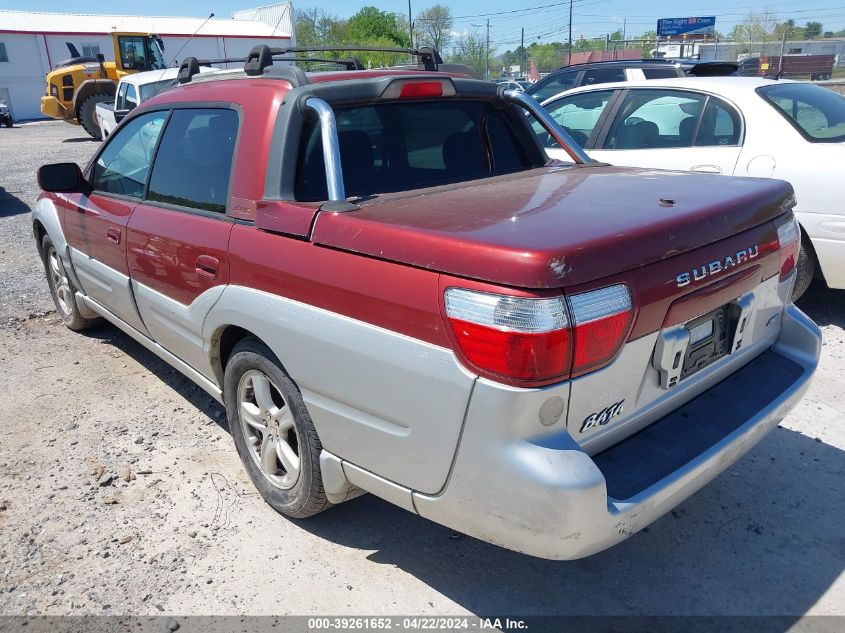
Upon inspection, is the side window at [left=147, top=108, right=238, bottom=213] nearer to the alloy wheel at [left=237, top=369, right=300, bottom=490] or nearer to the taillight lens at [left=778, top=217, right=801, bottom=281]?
the alloy wheel at [left=237, top=369, right=300, bottom=490]

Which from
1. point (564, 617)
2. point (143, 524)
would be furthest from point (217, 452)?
point (564, 617)

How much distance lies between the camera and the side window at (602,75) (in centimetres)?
1100

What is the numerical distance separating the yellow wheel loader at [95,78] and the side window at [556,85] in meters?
14.0

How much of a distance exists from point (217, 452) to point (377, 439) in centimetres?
168

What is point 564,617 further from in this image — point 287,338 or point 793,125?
point 793,125

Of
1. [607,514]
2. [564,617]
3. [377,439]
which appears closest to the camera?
[607,514]

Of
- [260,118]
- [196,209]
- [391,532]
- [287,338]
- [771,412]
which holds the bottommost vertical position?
[391,532]

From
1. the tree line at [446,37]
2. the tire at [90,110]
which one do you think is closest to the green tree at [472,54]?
the tree line at [446,37]

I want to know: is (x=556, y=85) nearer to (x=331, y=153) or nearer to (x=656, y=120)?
(x=656, y=120)

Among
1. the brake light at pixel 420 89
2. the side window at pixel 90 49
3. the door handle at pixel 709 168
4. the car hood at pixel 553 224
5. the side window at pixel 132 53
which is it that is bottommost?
the door handle at pixel 709 168

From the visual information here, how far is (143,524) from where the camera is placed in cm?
313

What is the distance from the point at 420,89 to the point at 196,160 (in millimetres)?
1159

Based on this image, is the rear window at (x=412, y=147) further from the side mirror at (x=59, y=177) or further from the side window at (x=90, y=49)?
the side window at (x=90, y=49)

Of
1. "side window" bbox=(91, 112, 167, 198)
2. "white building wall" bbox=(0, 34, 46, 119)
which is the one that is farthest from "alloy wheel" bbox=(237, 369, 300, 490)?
"white building wall" bbox=(0, 34, 46, 119)
